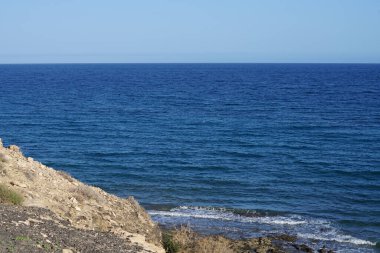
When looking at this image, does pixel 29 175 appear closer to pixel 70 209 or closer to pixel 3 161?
pixel 3 161

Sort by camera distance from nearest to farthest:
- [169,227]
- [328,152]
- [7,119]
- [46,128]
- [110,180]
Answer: [169,227], [110,180], [328,152], [46,128], [7,119]

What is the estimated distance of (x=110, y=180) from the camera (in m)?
37.3

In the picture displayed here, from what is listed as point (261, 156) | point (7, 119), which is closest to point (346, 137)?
point (261, 156)

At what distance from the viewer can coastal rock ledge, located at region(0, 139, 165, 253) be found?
57.5 ft

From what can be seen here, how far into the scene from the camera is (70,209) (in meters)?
20.1

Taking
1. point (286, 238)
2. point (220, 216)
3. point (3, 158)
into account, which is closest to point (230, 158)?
point (220, 216)

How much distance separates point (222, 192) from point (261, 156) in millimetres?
10383

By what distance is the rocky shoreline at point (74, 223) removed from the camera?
15836 millimetres

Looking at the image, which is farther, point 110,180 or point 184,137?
point 184,137

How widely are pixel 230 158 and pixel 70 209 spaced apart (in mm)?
24778

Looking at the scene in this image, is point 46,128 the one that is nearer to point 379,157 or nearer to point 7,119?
point 7,119

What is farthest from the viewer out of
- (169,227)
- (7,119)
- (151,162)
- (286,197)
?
(7,119)

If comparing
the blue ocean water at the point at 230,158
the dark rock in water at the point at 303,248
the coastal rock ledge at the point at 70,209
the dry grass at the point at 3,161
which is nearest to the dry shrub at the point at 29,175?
the coastal rock ledge at the point at 70,209

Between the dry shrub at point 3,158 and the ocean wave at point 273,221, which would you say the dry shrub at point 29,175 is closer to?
the dry shrub at point 3,158
